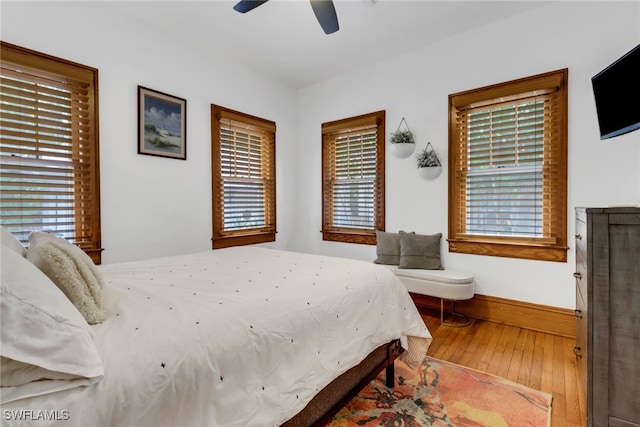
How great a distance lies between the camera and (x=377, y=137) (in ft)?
12.6

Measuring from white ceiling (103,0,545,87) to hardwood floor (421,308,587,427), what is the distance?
301cm

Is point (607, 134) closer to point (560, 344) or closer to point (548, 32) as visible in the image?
point (548, 32)

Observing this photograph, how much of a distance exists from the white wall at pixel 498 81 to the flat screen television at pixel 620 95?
24.9 inches

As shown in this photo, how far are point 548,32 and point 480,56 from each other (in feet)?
1.83

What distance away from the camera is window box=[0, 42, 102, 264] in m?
2.19

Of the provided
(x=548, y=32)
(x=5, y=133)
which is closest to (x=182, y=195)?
(x=5, y=133)

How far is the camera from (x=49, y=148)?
2371 millimetres

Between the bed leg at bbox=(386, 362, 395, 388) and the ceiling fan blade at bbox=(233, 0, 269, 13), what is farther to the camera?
the ceiling fan blade at bbox=(233, 0, 269, 13)

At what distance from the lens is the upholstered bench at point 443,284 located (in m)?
2.91

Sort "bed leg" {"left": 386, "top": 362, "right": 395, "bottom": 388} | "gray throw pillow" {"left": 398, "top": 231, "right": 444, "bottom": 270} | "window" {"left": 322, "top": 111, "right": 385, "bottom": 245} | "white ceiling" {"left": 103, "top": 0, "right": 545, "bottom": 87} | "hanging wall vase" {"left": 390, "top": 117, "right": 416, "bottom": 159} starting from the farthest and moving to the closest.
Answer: "window" {"left": 322, "top": 111, "right": 385, "bottom": 245} < "hanging wall vase" {"left": 390, "top": 117, "right": 416, "bottom": 159} < "gray throw pillow" {"left": 398, "top": 231, "right": 444, "bottom": 270} < "white ceiling" {"left": 103, "top": 0, "right": 545, "bottom": 87} < "bed leg" {"left": 386, "top": 362, "right": 395, "bottom": 388}

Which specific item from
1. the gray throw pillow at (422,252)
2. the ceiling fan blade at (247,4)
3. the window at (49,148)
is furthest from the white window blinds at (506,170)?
the window at (49,148)

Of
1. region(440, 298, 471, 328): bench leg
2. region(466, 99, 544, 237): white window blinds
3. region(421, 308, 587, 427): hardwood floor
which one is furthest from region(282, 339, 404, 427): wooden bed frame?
region(466, 99, 544, 237): white window blinds

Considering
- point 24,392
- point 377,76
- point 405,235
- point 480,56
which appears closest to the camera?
point 24,392

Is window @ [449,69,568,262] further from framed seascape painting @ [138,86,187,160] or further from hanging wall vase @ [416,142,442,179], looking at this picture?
framed seascape painting @ [138,86,187,160]
